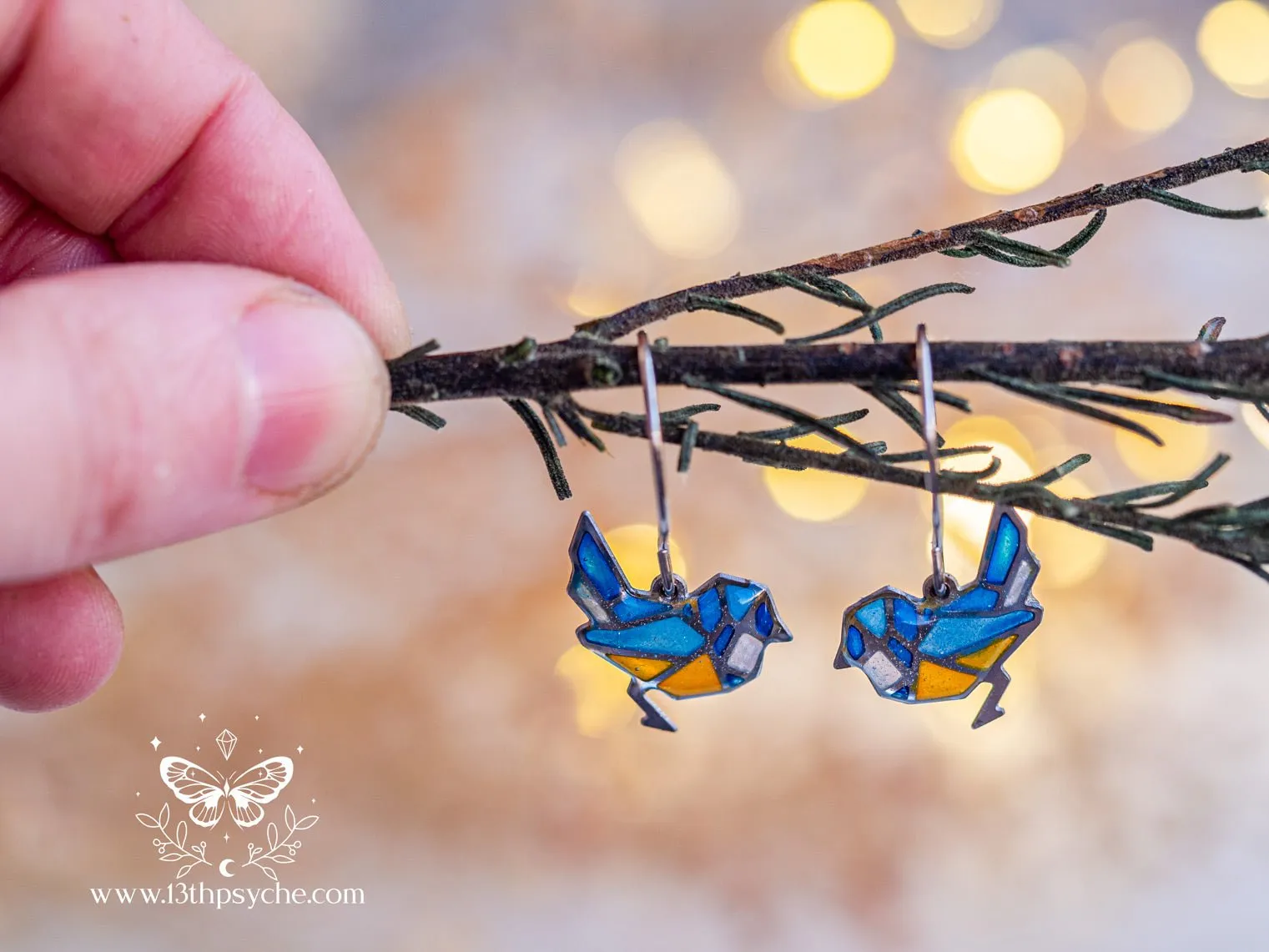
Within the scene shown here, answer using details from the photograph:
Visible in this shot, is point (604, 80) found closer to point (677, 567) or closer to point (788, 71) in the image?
point (788, 71)

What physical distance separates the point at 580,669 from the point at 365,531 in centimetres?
36

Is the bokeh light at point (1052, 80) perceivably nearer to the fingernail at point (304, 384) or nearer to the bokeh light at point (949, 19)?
the bokeh light at point (949, 19)

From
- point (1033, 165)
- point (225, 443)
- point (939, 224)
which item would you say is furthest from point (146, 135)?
point (1033, 165)

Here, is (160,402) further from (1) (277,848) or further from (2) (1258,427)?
(2) (1258,427)

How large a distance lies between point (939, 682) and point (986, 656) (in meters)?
0.04

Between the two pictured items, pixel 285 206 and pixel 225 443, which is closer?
pixel 225 443

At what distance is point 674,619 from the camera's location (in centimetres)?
78

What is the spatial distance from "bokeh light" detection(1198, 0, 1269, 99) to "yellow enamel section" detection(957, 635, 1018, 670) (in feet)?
4.26

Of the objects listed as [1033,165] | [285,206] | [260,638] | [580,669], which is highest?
[1033,165]

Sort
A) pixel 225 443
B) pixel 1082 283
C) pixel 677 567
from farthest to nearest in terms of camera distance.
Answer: pixel 1082 283 < pixel 677 567 < pixel 225 443

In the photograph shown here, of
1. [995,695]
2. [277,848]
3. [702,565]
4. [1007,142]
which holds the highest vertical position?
[1007,142]

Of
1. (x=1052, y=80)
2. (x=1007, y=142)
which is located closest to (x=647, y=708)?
(x=1007, y=142)

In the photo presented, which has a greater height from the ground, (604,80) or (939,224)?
(604,80)

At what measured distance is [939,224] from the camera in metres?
1.57
